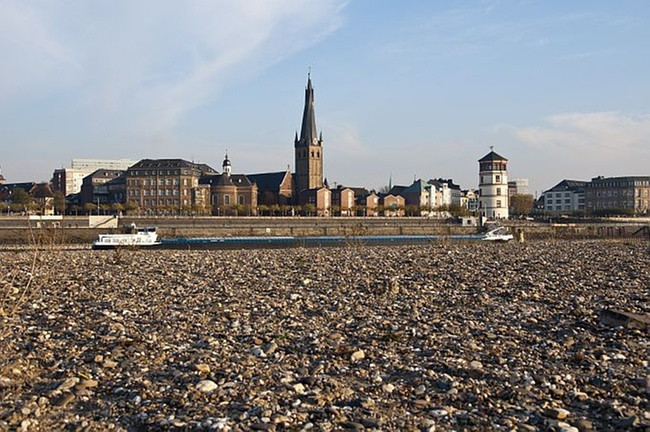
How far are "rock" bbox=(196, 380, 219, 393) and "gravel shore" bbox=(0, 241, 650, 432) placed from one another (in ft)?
0.09

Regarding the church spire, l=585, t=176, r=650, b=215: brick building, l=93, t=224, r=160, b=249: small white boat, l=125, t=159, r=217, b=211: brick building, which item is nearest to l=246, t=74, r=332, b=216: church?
the church spire

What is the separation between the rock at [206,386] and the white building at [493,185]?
8507 cm

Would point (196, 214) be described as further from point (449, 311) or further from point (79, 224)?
point (449, 311)

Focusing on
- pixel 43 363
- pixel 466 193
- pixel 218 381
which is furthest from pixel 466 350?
pixel 466 193

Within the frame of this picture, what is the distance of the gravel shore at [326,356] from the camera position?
5.91 meters

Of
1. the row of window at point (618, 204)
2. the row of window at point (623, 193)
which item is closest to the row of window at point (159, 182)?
the row of window at point (618, 204)

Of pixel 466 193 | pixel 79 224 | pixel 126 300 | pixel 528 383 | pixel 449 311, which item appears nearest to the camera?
pixel 528 383

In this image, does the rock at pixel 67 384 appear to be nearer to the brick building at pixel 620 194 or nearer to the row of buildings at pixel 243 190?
the row of buildings at pixel 243 190

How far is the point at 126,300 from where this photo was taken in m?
12.5

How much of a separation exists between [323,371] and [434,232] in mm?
66187

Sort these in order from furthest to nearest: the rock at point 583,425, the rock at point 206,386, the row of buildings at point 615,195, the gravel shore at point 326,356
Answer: the row of buildings at point 615,195 < the rock at point 206,386 < the gravel shore at point 326,356 < the rock at point 583,425

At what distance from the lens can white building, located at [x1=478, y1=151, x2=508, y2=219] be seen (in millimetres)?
87688

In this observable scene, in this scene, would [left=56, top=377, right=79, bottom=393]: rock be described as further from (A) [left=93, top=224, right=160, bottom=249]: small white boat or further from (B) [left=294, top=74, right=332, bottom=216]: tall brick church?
(B) [left=294, top=74, right=332, bottom=216]: tall brick church

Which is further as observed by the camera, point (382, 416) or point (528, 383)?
point (528, 383)
